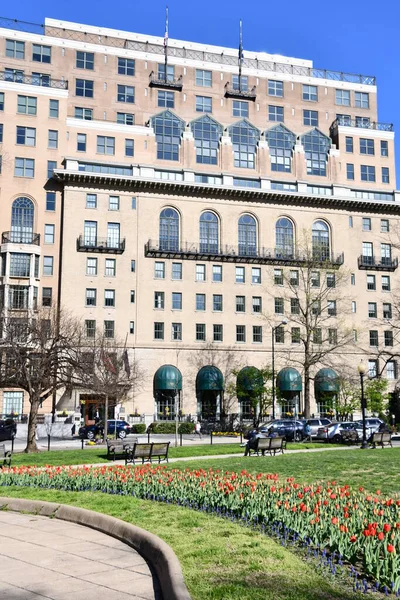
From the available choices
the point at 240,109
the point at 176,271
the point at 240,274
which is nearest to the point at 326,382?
the point at 240,274

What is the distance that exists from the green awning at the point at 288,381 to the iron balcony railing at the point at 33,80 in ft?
124

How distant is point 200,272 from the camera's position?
6481cm

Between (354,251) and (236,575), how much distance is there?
216 ft

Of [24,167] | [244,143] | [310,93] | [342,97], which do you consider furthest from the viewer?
[342,97]

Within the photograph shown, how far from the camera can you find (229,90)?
7231cm

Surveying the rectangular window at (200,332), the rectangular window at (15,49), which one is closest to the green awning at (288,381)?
the rectangular window at (200,332)

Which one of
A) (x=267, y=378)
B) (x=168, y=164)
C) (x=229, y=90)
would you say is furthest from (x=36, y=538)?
(x=229, y=90)

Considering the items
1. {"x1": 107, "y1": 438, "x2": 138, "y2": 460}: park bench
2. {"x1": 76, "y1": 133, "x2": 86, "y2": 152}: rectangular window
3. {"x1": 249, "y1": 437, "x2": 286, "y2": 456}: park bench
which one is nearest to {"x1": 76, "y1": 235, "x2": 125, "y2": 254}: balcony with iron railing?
{"x1": 76, "y1": 133, "x2": 86, "y2": 152}: rectangular window

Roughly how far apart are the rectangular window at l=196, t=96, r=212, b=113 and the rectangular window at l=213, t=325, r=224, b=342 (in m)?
25.8

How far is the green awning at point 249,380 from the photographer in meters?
60.0

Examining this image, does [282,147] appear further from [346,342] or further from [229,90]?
[346,342]

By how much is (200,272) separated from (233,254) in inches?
156

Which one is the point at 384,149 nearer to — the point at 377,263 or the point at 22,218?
the point at 377,263

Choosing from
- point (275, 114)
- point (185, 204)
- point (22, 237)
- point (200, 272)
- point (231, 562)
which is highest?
point (275, 114)
